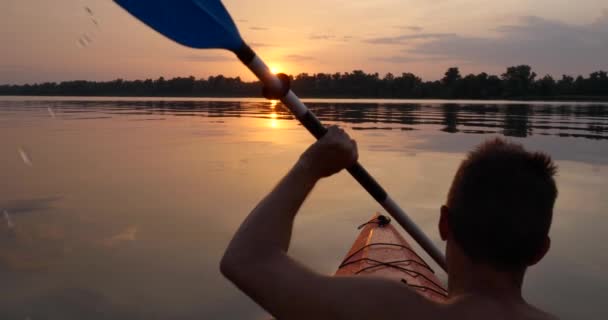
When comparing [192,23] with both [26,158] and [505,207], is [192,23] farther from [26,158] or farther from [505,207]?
[26,158]

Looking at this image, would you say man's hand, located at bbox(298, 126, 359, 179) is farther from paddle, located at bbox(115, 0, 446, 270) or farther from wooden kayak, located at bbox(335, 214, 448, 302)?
wooden kayak, located at bbox(335, 214, 448, 302)

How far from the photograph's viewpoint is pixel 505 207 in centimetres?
141

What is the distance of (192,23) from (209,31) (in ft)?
0.23

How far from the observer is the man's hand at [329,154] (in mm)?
1380

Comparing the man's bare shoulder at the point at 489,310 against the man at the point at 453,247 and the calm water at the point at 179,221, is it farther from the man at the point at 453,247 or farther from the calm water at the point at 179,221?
the calm water at the point at 179,221

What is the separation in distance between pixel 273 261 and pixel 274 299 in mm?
96

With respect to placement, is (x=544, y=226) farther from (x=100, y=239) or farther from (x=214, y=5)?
(x=100, y=239)

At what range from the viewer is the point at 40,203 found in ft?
25.7

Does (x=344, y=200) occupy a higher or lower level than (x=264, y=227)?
lower

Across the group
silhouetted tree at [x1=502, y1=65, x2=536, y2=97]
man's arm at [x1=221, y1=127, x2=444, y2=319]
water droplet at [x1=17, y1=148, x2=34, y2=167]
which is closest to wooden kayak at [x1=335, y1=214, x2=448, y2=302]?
man's arm at [x1=221, y1=127, x2=444, y2=319]

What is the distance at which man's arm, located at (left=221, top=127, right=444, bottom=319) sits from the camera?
1280 millimetres

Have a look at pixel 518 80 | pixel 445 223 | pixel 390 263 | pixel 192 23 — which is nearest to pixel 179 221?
pixel 390 263

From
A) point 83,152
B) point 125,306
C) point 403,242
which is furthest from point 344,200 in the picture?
point 83,152

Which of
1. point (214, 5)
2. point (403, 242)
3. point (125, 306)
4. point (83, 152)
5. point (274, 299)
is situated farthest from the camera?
point (83, 152)
